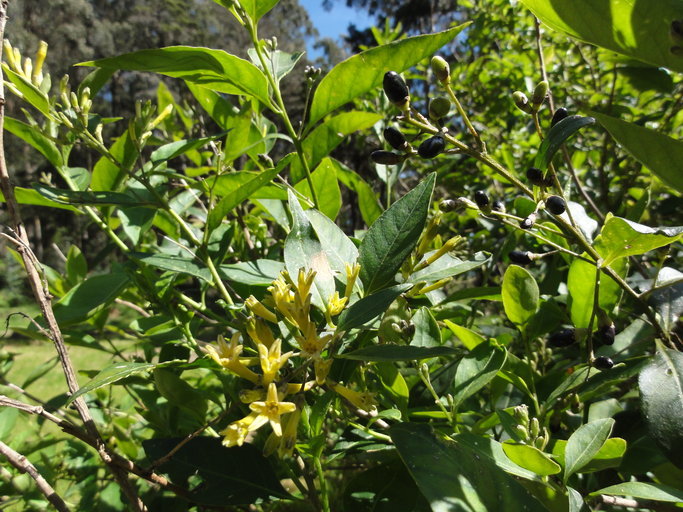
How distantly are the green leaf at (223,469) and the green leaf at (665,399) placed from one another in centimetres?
53

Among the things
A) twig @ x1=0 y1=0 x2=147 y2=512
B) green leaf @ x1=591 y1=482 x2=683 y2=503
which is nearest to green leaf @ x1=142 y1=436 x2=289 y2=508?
twig @ x1=0 y1=0 x2=147 y2=512

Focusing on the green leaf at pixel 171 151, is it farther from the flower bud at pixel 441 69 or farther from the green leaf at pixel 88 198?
the flower bud at pixel 441 69

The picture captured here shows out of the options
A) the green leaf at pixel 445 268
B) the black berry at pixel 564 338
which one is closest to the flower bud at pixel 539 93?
the green leaf at pixel 445 268

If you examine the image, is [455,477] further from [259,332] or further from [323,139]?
[323,139]

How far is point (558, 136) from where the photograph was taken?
2.04 ft

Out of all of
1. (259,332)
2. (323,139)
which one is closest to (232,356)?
(259,332)

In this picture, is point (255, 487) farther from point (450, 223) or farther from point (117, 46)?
point (117, 46)

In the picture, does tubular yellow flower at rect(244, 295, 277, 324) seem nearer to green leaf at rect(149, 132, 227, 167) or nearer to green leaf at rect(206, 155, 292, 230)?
green leaf at rect(206, 155, 292, 230)

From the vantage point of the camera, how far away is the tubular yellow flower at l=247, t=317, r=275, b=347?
0.61 m

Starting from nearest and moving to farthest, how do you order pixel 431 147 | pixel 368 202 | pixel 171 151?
pixel 431 147, pixel 171 151, pixel 368 202

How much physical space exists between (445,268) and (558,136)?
0.23 m

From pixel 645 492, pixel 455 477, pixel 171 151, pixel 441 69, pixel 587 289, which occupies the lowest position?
pixel 645 492

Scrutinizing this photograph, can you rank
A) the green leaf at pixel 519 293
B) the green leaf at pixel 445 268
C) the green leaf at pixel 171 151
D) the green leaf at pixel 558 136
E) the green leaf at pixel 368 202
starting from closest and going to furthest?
the green leaf at pixel 558 136
the green leaf at pixel 445 268
the green leaf at pixel 519 293
the green leaf at pixel 171 151
the green leaf at pixel 368 202

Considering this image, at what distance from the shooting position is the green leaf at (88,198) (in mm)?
821
